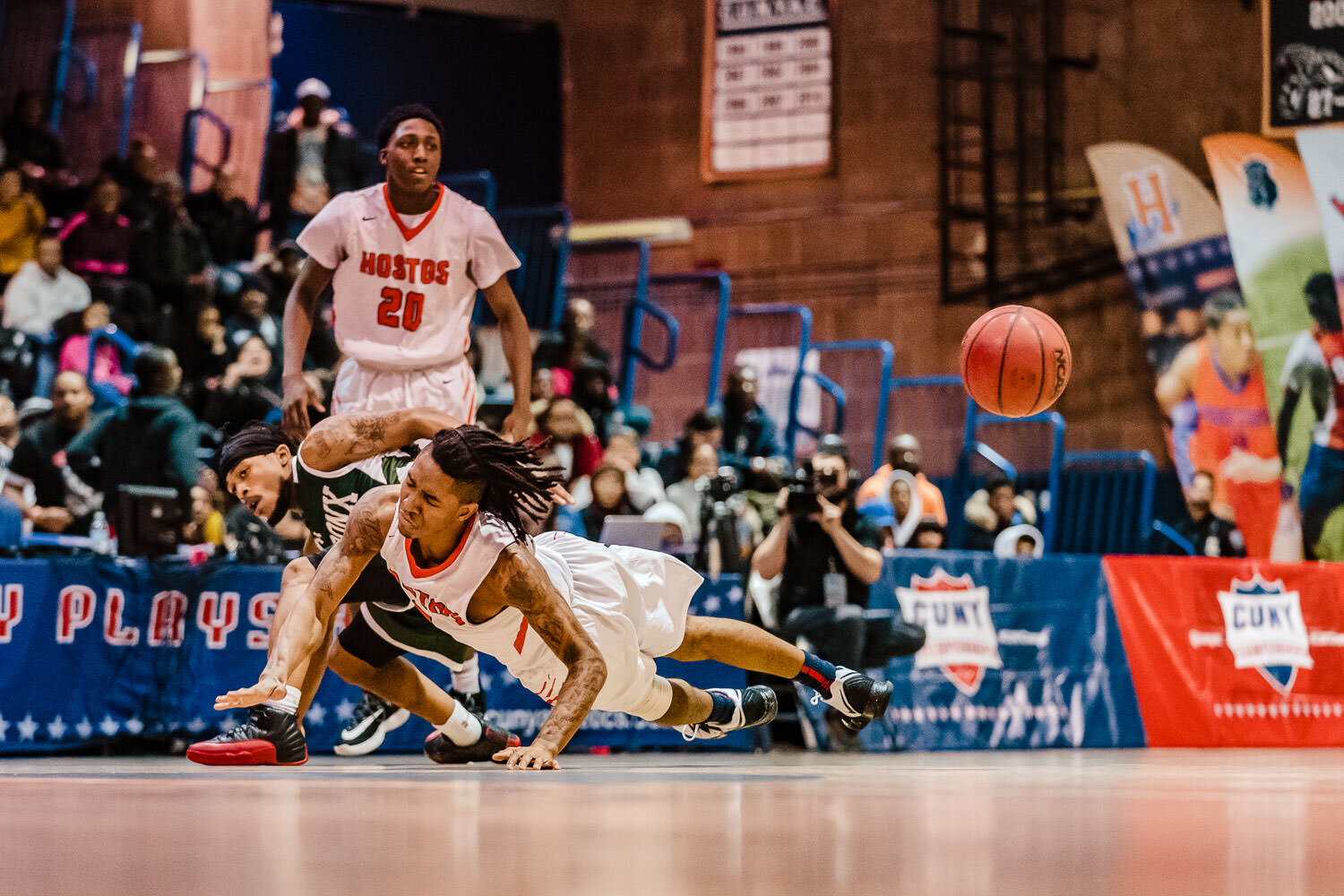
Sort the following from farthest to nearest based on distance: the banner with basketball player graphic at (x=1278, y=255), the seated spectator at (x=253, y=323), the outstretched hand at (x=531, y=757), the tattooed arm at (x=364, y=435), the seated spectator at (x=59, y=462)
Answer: the banner with basketball player graphic at (x=1278, y=255) → the seated spectator at (x=253, y=323) → the seated spectator at (x=59, y=462) → the tattooed arm at (x=364, y=435) → the outstretched hand at (x=531, y=757)

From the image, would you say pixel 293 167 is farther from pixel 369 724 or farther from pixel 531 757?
pixel 531 757

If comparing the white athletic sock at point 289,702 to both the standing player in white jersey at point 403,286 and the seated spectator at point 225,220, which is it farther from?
the seated spectator at point 225,220

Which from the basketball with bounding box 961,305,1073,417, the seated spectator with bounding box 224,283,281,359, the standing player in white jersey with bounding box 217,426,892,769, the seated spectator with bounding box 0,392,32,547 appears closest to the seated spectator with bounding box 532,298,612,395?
the seated spectator with bounding box 224,283,281,359

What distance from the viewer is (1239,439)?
1986 centimetres

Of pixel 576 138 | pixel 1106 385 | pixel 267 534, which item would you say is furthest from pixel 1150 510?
pixel 267 534

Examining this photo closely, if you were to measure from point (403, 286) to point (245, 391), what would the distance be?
239 inches

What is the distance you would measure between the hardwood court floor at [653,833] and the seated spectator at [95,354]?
288 inches

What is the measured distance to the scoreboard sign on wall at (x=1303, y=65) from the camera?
1927 cm

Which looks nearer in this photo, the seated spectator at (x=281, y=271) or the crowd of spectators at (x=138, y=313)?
the crowd of spectators at (x=138, y=313)

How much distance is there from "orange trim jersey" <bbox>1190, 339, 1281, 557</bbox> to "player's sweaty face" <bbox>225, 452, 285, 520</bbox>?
48.3 feet

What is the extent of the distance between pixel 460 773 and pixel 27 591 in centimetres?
342

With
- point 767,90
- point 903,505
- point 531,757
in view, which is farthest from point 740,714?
point 767,90

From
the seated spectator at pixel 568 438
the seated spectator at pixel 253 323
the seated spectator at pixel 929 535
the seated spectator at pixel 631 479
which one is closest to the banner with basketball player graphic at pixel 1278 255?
the seated spectator at pixel 929 535

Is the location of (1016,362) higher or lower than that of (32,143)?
lower
